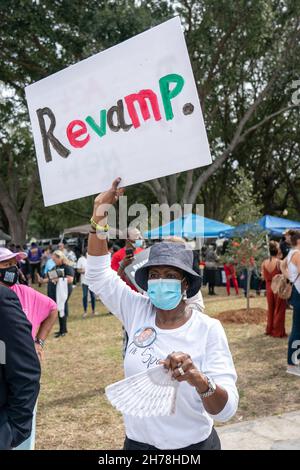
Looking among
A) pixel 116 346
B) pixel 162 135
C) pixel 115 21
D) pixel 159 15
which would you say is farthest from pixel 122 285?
pixel 159 15

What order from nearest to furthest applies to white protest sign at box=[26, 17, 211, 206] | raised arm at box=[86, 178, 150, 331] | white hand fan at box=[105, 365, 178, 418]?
white hand fan at box=[105, 365, 178, 418], white protest sign at box=[26, 17, 211, 206], raised arm at box=[86, 178, 150, 331]

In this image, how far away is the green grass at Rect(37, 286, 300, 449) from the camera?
5.01 metres

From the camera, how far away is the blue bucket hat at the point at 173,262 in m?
2.33

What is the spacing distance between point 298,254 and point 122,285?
449cm

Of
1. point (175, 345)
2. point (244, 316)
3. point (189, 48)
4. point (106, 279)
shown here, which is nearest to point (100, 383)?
point (106, 279)

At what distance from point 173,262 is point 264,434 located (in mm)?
3006

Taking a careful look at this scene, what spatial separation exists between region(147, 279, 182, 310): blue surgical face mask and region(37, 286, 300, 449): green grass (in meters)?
2.80

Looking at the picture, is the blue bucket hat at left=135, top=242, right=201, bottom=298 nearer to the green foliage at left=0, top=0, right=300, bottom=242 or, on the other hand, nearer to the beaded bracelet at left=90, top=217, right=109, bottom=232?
the beaded bracelet at left=90, top=217, right=109, bottom=232

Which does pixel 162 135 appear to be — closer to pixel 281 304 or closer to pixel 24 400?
pixel 24 400

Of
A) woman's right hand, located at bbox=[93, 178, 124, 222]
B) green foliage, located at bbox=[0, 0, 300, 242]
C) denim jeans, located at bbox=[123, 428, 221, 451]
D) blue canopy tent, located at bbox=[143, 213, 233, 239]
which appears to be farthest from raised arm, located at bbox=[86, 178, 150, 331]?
blue canopy tent, located at bbox=[143, 213, 233, 239]

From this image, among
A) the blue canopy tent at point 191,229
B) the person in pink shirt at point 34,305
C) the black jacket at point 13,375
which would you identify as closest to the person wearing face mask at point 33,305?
the person in pink shirt at point 34,305

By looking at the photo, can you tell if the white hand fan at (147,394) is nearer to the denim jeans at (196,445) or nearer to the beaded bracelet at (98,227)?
the denim jeans at (196,445)

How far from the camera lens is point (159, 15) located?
50.1 feet

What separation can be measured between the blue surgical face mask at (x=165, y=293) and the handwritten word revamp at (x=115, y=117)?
796mm
